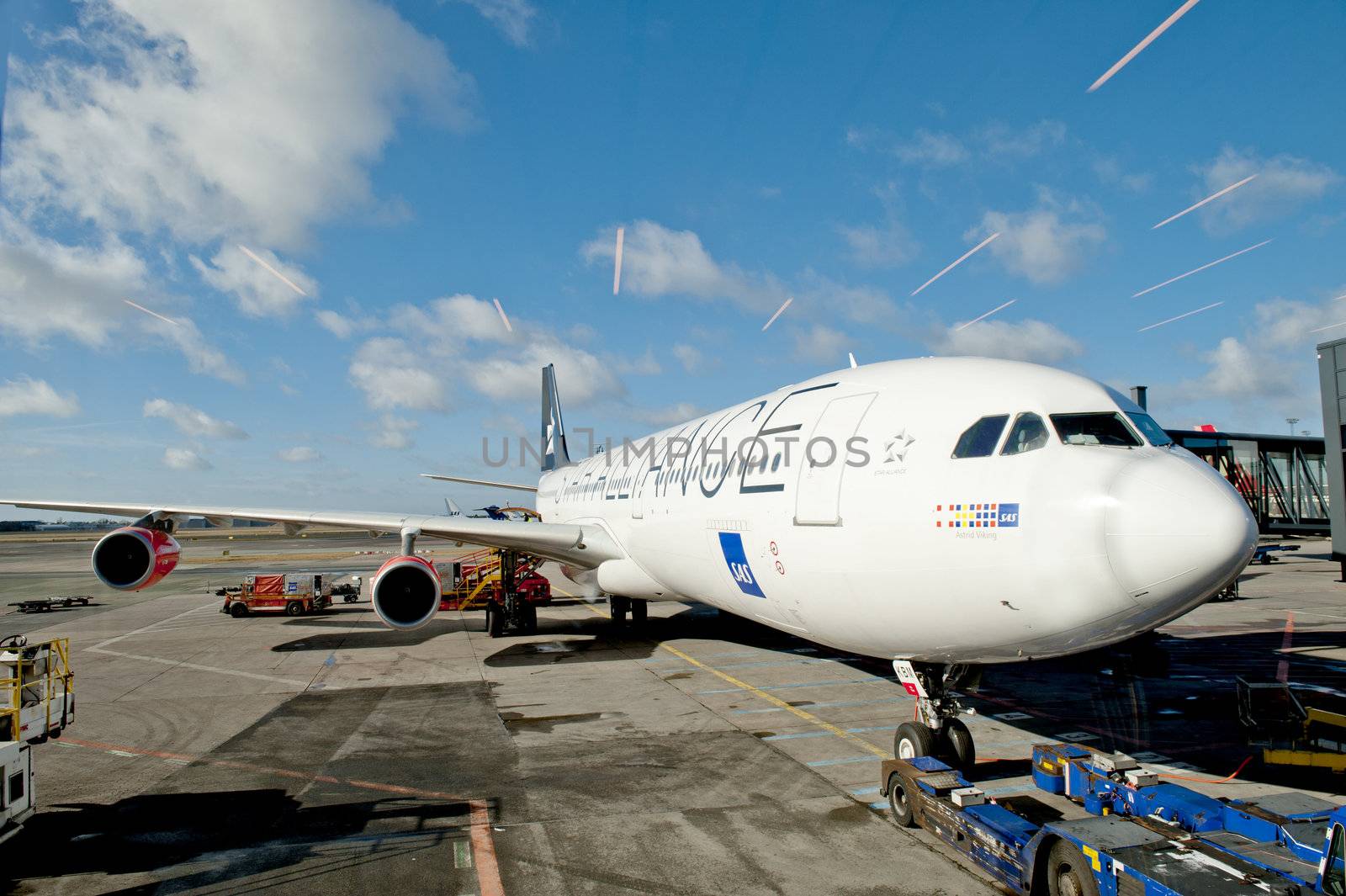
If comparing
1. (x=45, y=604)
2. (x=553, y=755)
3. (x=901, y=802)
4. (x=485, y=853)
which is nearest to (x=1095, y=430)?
(x=901, y=802)

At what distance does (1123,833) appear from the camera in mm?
5980

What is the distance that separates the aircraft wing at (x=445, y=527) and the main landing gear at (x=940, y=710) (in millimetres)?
8611

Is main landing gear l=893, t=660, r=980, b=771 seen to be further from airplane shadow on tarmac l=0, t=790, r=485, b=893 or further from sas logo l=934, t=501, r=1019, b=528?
airplane shadow on tarmac l=0, t=790, r=485, b=893

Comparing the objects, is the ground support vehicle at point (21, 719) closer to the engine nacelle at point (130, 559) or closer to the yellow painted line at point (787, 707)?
the engine nacelle at point (130, 559)

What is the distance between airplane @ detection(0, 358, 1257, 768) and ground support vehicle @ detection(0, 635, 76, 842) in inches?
295

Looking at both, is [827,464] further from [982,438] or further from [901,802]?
[901,802]

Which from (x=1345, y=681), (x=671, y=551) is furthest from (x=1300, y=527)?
(x=671, y=551)

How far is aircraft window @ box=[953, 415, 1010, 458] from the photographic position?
22.6 ft

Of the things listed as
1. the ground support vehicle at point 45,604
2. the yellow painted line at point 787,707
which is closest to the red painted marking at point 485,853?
the yellow painted line at point 787,707

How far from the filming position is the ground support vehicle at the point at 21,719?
6695 mm

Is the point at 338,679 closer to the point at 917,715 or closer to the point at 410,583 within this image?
the point at 410,583

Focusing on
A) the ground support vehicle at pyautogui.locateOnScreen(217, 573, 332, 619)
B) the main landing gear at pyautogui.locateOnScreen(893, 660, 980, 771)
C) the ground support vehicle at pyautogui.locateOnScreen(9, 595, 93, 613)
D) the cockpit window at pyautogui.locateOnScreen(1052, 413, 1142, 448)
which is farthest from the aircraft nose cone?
the ground support vehicle at pyautogui.locateOnScreen(9, 595, 93, 613)

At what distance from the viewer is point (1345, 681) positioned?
13562 millimetres

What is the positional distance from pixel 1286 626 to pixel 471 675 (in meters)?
20.5
